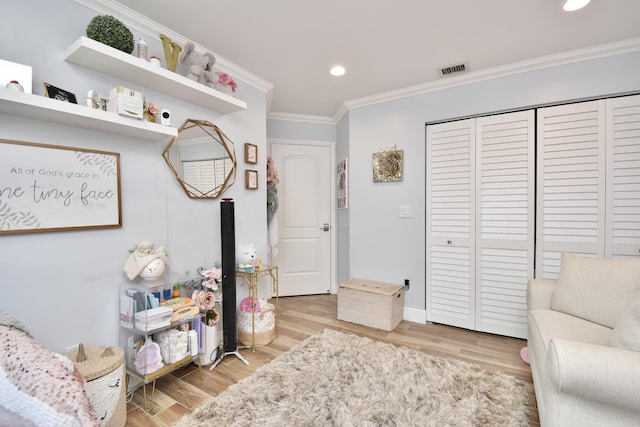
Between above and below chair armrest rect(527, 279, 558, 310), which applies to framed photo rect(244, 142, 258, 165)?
above

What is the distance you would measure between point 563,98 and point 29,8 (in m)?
3.61

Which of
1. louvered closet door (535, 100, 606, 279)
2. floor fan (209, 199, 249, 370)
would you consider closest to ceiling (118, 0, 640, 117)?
louvered closet door (535, 100, 606, 279)

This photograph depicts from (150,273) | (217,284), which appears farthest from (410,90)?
(150,273)

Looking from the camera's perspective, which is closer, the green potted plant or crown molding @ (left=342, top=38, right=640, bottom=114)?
the green potted plant

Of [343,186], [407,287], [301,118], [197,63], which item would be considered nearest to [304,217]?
[343,186]

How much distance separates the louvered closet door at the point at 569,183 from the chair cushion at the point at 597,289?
0.52 m

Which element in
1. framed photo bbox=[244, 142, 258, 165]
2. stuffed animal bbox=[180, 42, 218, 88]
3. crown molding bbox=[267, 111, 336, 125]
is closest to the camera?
stuffed animal bbox=[180, 42, 218, 88]

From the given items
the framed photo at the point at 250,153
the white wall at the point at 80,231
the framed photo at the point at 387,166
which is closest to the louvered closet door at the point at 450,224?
the framed photo at the point at 387,166

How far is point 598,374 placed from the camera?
1032 mm

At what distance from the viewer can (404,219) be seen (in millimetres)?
3094

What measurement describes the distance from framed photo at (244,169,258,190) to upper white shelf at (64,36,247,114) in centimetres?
61

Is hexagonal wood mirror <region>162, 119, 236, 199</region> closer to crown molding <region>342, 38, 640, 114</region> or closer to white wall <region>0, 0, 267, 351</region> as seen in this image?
white wall <region>0, 0, 267, 351</region>

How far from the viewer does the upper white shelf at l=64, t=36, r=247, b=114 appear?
4.92 ft

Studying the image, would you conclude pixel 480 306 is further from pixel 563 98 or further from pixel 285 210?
pixel 285 210
